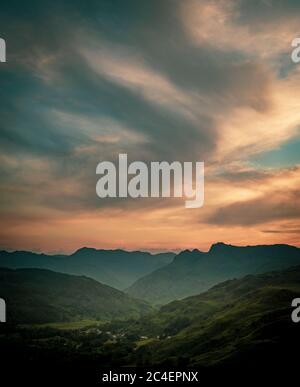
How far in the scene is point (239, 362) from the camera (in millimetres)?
199500
